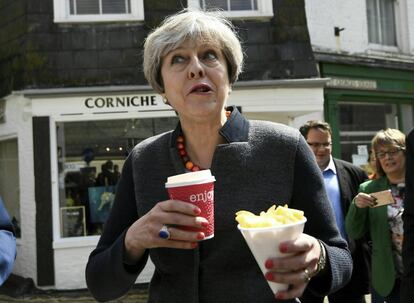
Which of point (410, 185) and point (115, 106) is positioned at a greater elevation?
point (115, 106)

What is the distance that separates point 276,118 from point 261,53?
1261 mm

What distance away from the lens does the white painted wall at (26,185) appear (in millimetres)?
8906

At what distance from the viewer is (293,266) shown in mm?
1362

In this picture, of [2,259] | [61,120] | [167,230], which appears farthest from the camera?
[61,120]

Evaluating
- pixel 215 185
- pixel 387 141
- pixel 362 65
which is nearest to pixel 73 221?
pixel 387 141

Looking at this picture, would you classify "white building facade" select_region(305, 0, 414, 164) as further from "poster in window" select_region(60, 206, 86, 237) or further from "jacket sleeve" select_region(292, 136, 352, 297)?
"jacket sleeve" select_region(292, 136, 352, 297)

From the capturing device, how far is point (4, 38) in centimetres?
962

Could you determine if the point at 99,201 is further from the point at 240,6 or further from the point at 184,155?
the point at 184,155

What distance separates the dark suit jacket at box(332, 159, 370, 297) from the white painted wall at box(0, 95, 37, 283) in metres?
5.82

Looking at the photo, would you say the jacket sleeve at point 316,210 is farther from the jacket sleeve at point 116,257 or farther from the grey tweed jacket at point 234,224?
the jacket sleeve at point 116,257

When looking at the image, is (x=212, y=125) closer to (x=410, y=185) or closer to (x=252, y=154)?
(x=252, y=154)

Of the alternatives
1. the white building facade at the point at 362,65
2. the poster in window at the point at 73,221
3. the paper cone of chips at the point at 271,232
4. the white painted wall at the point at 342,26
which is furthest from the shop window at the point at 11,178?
the paper cone of chips at the point at 271,232

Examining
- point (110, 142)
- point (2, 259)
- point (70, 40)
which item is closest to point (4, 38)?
point (70, 40)

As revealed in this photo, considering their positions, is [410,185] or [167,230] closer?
[167,230]
